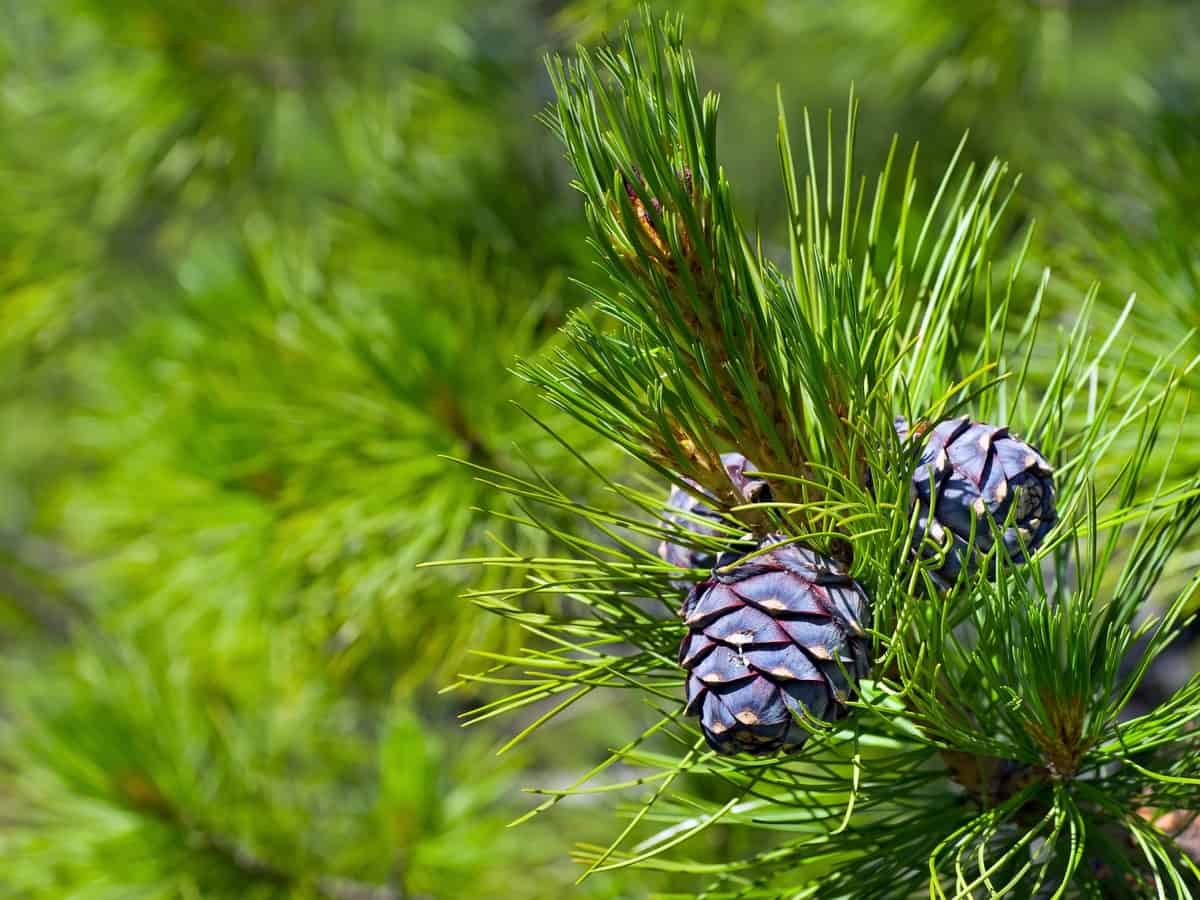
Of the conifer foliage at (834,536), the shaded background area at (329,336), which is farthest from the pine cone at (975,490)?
the shaded background area at (329,336)

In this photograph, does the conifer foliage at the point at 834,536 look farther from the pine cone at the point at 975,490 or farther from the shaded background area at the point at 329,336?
the shaded background area at the point at 329,336

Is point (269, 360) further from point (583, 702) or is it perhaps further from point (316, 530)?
point (583, 702)

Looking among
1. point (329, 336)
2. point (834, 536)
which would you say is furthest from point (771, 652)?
point (329, 336)

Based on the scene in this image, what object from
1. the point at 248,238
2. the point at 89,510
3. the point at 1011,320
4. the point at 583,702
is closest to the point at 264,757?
the point at 89,510

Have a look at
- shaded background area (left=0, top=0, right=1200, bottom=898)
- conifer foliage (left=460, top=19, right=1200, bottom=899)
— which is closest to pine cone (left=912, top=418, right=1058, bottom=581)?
conifer foliage (left=460, top=19, right=1200, bottom=899)

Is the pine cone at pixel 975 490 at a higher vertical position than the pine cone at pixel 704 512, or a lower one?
higher

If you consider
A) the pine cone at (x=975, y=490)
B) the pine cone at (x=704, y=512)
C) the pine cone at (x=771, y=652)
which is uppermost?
the pine cone at (x=975, y=490)

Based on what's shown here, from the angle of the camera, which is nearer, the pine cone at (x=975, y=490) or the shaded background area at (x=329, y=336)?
the pine cone at (x=975, y=490)

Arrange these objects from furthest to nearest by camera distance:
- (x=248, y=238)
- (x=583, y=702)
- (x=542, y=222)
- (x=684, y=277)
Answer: (x=583, y=702) → (x=248, y=238) → (x=542, y=222) → (x=684, y=277)
